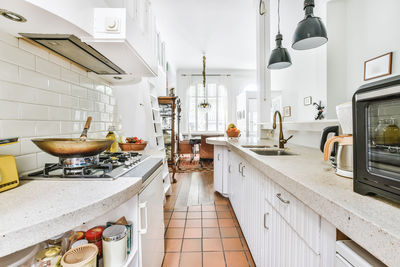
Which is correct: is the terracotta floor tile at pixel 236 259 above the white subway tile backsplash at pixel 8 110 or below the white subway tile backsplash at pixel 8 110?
below

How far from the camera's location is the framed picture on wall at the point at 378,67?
2270 millimetres

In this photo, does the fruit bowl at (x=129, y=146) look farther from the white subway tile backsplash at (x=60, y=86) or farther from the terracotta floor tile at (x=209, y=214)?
the terracotta floor tile at (x=209, y=214)

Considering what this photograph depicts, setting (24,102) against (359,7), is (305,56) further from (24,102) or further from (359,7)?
(24,102)

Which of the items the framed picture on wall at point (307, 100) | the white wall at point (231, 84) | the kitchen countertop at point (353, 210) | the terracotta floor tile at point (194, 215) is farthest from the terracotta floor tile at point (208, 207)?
the white wall at point (231, 84)

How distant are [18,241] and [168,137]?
3140mm

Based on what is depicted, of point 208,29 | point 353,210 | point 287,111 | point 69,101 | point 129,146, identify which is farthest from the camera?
point 287,111

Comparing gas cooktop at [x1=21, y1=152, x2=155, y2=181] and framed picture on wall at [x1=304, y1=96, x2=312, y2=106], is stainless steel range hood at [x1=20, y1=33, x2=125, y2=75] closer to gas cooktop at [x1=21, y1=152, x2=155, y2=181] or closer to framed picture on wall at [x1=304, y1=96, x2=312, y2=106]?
gas cooktop at [x1=21, y1=152, x2=155, y2=181]

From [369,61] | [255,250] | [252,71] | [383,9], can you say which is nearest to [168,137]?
[255,250]

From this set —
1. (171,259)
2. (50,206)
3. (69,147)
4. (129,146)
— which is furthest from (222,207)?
(50,206)

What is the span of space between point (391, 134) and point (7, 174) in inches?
49.7

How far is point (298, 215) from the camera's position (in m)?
0.73

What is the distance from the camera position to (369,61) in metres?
2.51

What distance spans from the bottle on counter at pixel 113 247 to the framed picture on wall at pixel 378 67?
3320mm

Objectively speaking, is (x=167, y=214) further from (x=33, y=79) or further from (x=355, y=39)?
(x=355, y=39)
